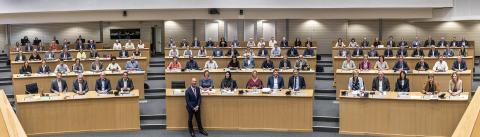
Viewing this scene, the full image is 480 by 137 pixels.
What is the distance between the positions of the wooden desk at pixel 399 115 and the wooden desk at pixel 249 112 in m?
0.88

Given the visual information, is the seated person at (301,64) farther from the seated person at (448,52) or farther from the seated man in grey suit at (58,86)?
the seated man in grey suit at (58,86)

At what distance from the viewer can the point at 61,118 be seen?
479 inches

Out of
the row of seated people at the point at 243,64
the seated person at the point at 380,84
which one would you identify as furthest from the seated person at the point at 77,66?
the seated person at the point at 380,84

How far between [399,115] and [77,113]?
6638 millimetres

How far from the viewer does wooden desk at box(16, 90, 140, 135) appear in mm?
11984

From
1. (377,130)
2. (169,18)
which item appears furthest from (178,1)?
(377,130)

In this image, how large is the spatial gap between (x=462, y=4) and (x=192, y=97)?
13016 millimetres

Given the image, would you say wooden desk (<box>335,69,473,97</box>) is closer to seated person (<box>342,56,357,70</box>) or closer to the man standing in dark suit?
seated person (<box>342,56,357,70</box>)

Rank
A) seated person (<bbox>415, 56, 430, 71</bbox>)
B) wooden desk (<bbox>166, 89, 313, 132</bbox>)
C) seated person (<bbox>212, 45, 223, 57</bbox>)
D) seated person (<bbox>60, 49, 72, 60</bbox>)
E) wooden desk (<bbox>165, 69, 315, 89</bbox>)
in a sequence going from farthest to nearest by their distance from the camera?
seated person (<bbox>212, 45, 223, 57</bbox>) → seated person (<bbox>60, 49, 72, 60</bbox>) → seated person (<bbox>415, 56, 430, 71</bbox>) → wooden desk (<bbox>165, 69, 315, 89</bbox>) → wooden desk (<bbox>166, 89, 313, 132</bbox>)

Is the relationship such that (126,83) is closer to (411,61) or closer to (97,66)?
(97,66)

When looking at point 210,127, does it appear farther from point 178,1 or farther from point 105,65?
point 178,1

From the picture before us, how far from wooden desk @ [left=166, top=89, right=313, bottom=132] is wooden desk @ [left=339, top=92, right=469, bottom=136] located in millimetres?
883

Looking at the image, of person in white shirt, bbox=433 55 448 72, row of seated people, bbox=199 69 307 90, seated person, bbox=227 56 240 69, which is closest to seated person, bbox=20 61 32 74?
seated person, bbox=227 56 240 69

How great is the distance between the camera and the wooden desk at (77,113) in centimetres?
1198
